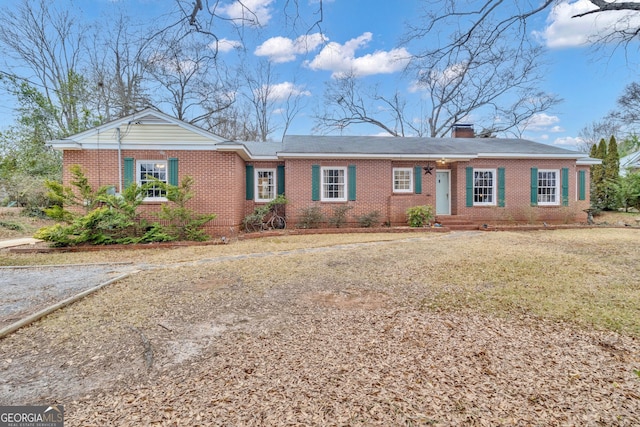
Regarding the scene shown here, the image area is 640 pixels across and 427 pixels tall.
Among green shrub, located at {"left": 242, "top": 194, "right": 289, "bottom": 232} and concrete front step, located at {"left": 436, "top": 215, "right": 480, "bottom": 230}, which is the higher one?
green shrub, located at {"left": 242, "top": 194, "right": 289, "bottom": 232}

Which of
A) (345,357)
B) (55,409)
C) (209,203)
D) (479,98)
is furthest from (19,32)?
(479,98)

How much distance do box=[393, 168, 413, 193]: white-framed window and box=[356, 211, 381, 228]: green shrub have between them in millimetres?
1653

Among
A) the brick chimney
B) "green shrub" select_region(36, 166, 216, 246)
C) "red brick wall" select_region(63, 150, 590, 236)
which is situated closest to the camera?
"green shrub" select_region(36, 166, 216, 246)

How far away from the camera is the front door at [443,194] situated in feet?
43.5

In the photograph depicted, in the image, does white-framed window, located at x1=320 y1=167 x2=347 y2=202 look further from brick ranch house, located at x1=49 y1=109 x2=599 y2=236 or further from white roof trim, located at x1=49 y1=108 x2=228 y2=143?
white roof trim, located at x1=49 y1=108 x2=228 y2=143

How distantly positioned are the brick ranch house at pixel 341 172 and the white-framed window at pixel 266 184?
42 mm

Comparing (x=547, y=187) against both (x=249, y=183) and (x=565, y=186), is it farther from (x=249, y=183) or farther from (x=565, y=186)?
(x=249, y=183)

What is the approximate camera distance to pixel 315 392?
6.90 ft

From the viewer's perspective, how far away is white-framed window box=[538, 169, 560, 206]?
43.3ft

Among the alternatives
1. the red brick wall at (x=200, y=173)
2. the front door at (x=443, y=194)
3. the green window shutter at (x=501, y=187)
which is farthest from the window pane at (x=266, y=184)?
the green window shutter at (x=501, y=187)

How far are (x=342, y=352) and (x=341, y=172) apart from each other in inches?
399

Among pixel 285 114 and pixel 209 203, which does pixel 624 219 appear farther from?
pixel 285 114

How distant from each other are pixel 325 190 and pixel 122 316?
367 inches

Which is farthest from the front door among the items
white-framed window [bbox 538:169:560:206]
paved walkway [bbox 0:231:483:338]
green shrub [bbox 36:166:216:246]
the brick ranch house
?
green shrub [bbox 36:166:216:246]
